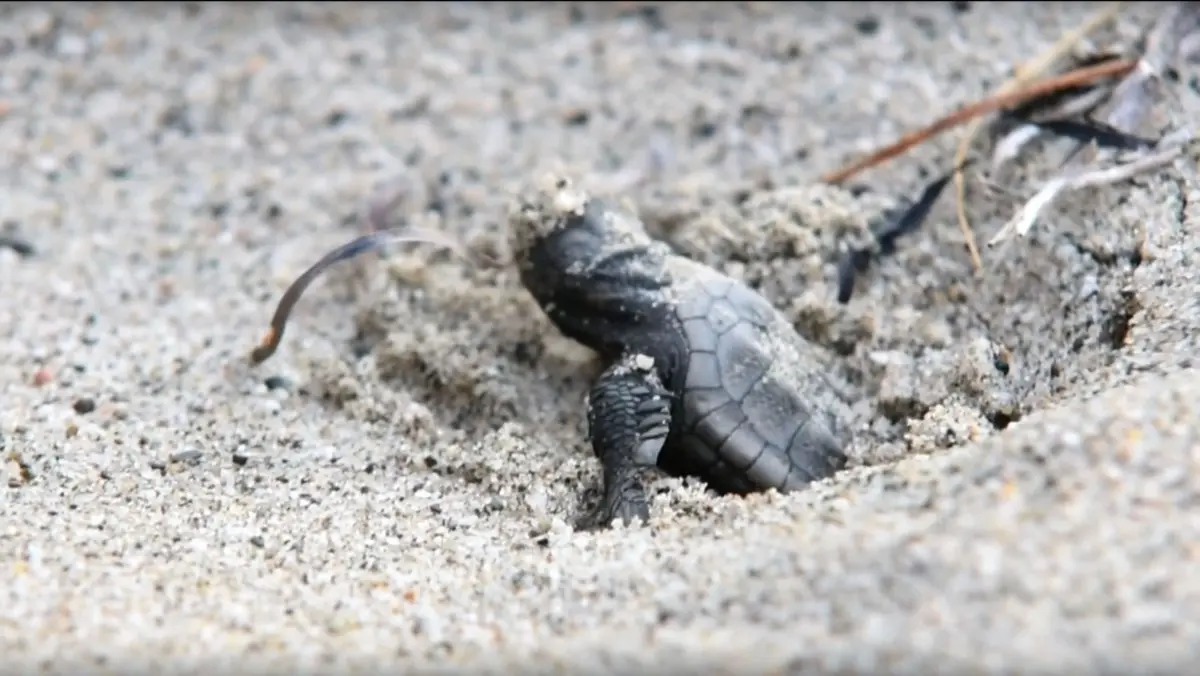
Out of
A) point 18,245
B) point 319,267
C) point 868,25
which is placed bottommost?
point 18,245

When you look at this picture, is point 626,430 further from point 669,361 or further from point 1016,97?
point 1016,97

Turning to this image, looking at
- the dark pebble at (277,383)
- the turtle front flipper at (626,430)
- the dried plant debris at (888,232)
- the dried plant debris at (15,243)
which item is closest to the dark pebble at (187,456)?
the dark pebble at (277,383)

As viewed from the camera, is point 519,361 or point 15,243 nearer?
point 519,361

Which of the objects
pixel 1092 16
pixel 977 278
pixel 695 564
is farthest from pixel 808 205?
pixel 695 564

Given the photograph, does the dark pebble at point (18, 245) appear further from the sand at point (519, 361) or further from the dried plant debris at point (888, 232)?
the dried plant debris at point (888, 232)

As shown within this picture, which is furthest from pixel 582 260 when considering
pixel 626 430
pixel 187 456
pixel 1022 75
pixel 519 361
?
pixel 1022 75

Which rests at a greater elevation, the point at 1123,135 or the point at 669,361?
the point at 1123,135

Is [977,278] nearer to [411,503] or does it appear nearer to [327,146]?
[411,503]

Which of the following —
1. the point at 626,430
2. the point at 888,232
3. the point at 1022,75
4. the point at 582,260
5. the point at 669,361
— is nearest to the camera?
the point at 626,430
